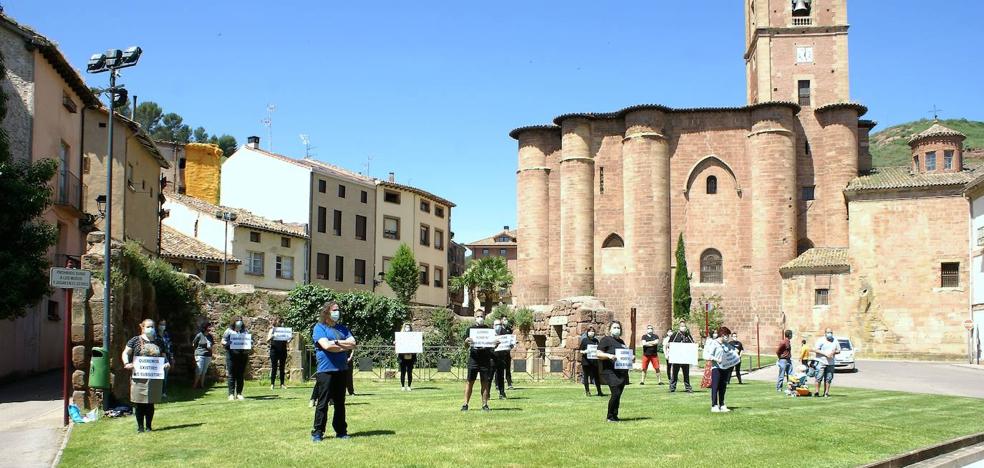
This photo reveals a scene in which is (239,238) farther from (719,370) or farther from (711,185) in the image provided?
(719,370)

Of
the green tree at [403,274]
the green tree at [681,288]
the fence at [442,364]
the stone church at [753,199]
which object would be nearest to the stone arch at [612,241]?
the stone church at [753,199]

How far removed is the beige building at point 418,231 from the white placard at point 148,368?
47960 mm

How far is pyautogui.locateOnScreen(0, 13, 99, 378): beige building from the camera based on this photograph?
24234 millimetres

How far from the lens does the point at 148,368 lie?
41.7 ft

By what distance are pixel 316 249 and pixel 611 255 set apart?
62.0 ft

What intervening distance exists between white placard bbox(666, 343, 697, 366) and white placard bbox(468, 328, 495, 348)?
702cm

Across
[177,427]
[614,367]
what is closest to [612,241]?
[614,367]

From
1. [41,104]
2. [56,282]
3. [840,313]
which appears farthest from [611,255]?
[56,282]

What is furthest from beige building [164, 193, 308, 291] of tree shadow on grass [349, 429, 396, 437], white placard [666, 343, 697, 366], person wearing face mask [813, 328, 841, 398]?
tree shadow on grass [349, 429, 396, 437]

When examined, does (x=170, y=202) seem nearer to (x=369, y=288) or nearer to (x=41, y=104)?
(x=369, y=288)

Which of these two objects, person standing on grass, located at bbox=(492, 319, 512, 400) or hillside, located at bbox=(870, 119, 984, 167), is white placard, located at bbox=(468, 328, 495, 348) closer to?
person standing on grass, located at bbox=(492, 319, 512, 400)

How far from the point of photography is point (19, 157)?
947 inches

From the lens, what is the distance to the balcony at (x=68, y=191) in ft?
88.0

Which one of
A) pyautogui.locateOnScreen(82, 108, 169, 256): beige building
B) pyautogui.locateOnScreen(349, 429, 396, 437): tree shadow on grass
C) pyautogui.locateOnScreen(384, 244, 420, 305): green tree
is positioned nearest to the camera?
pyautogui.locateOnScreen(349, 429, 396, 437): tree shadow on grass
